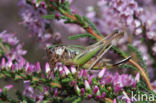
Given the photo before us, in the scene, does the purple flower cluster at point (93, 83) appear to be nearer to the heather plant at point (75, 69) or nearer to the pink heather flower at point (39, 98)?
the heather plant at point (75, 69)

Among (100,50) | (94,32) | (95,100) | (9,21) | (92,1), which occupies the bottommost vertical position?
(95,100)

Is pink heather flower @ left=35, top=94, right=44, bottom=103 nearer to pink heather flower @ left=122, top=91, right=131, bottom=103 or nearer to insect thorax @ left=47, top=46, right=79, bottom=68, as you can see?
insect thorax @ left=47, top=46, right=79, bottom=68

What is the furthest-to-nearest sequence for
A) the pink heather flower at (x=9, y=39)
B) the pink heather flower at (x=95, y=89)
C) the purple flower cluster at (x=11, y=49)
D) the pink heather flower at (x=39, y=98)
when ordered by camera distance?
the pink heather flower at (x=9, y=39), the purple flower cluster at (x=11, y=49), the pink heather flower at (x=39, y=98), the pink heather flower at (x=95, y=89)

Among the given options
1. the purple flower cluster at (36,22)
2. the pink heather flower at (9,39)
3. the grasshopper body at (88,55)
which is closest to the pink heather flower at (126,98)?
the grasshopper body at (88,55)

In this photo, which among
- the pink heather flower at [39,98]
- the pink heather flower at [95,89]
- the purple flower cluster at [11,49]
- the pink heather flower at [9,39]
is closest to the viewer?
the pink heather flower at [95,89]

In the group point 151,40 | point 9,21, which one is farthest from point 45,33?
point 9,21

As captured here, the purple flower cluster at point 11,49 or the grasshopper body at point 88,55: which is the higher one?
the purple flower cluster at point 11,49

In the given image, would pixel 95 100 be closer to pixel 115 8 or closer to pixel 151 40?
pixel 115 8

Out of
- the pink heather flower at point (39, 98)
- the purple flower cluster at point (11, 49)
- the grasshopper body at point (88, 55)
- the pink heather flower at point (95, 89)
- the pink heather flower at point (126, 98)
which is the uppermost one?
Result: the purple flower cluster at point (11, 49)
